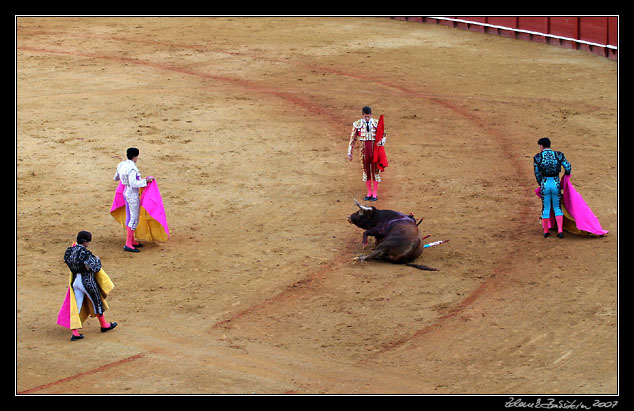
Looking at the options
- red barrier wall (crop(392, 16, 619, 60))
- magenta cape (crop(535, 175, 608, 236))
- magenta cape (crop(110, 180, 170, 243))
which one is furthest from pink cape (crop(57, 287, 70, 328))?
red barrier wall (crop(392, 16, 619, 60))

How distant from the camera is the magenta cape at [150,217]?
519 inches

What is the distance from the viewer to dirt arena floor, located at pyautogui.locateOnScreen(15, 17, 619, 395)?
997 centimetres

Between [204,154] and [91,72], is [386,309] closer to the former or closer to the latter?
[204,154]

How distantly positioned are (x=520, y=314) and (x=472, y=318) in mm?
488

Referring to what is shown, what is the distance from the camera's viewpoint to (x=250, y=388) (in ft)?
30.8

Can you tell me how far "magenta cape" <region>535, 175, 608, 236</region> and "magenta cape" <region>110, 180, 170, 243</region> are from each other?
15.4ft

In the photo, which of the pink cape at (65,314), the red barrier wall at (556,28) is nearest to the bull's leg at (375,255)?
the pink cape at (65,314)

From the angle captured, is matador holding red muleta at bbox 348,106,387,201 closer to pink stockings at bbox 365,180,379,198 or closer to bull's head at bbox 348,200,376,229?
pink stockings at bbox 365,180,379,198

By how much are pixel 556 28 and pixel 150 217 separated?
46.2ft

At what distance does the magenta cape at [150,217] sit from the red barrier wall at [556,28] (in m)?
12.7

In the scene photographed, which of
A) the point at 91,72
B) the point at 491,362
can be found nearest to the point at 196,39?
the point at 91,72

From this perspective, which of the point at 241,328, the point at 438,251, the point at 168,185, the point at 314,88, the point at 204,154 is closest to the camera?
the point at 241,328

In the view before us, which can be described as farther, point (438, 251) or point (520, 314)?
point (438, 251)

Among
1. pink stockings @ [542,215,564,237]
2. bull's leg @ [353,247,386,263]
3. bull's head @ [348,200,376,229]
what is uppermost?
bull's head @ [348,200,376,229]
